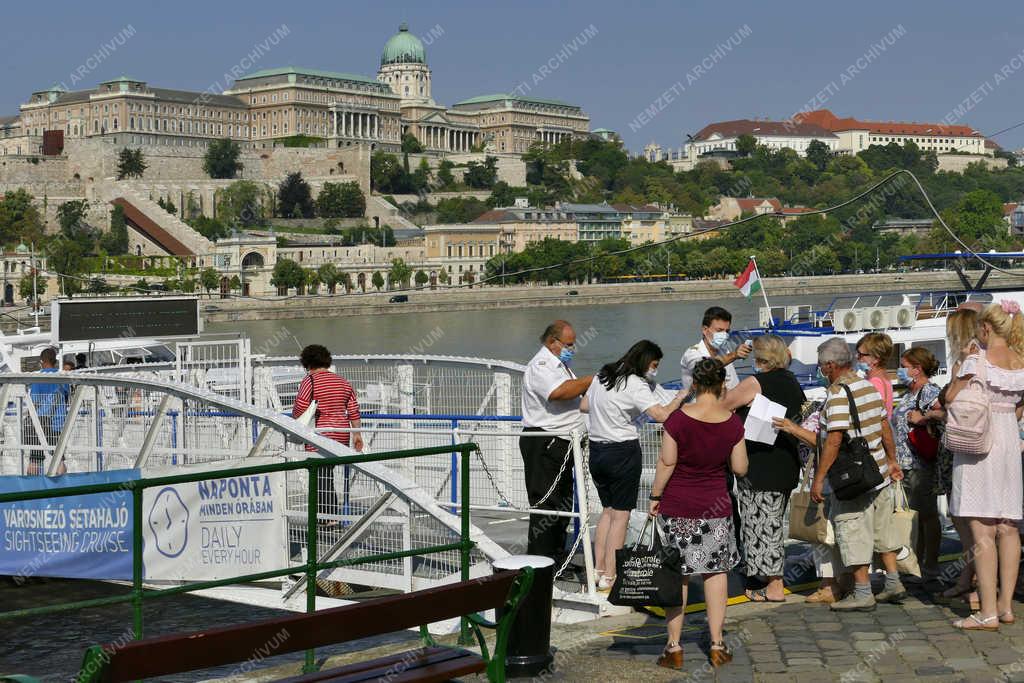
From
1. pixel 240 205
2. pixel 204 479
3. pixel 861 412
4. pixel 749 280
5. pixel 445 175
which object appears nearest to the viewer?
pixel 204 479

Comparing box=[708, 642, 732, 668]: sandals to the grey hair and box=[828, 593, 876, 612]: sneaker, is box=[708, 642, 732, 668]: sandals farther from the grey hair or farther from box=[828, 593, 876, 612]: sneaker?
the grey hair

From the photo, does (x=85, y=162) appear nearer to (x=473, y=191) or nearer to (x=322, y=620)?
(x=473, y=191)

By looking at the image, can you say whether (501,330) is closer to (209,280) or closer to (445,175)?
(209,280)

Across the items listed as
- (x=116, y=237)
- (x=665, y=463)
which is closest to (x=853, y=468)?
(x=665, y=463)

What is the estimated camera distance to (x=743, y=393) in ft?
18.6

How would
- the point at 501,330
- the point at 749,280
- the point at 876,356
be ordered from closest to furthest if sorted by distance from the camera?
the point at 876,356
the point at 749,280
the point at 501,330

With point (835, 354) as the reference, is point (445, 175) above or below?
above

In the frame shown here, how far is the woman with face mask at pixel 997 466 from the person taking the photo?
5.52 meters

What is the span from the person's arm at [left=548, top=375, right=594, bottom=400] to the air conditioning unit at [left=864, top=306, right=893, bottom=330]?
13745 mm

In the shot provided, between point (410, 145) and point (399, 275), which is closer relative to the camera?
point (399, 275)

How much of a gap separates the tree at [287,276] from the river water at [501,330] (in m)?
9.90

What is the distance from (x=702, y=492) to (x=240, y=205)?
317ft

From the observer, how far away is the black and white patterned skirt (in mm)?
5191

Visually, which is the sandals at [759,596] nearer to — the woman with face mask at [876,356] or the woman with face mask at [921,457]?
the woman with face mask at [921,457]
